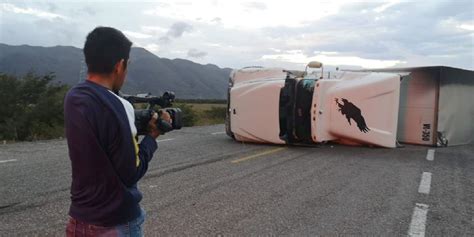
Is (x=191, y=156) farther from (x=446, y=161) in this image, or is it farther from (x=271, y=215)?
(x=446, y=161)

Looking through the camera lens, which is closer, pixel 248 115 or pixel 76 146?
pixel 76 146

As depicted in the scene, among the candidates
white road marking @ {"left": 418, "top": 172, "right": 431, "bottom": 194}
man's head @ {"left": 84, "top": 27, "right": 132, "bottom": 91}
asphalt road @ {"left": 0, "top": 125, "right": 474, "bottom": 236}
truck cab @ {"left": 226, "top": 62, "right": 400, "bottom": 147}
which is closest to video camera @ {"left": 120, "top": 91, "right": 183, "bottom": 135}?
man's head @ {"left": 84, "top": 27, "right": 132, "bottom": 91}

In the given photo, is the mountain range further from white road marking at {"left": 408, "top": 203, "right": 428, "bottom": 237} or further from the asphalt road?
white road marking at {"left": 408, "top": 203, "right": 428, "bottom": 237}

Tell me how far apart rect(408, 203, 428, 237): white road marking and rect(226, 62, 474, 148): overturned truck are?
5541 mm

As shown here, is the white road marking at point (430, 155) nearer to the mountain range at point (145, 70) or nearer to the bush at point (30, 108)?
the bush at point (30, 108)

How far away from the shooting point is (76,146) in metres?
2.12

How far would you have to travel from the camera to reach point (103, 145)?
6.82 ft

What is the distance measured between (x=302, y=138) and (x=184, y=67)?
181420 mm

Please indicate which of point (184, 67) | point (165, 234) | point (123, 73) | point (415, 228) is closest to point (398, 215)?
point (415, 228)

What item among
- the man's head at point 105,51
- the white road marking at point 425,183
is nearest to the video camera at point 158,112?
the man's head at point 105,51

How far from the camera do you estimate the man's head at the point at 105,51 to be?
2131 mm

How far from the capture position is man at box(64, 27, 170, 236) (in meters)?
2.06

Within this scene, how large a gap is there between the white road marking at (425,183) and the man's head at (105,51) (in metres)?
6.10

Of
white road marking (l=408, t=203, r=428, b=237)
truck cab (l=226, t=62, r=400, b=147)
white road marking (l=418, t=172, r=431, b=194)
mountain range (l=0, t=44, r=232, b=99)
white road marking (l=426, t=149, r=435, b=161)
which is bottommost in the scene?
white road marking (l=426, t=149, r=435, b=161)
